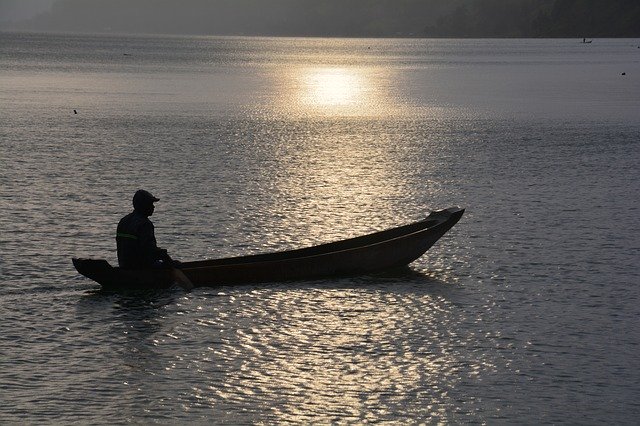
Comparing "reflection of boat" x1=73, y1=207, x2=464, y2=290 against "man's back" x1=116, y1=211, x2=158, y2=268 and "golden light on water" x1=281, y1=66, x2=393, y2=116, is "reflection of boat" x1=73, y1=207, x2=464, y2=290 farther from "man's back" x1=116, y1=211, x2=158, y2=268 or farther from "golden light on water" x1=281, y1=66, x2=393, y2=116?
"golden light on water" x1=281, y1=66, x2=393, y2=116

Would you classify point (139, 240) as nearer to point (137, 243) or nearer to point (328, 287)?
point (137, 243)

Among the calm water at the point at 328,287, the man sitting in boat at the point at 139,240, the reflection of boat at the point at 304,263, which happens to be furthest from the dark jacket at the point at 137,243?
the calm water at the point at 328,287

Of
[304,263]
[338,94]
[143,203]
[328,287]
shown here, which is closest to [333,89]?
[338,94]

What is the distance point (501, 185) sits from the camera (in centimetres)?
5103

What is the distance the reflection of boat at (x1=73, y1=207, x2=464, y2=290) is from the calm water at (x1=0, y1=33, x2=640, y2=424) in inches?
20.8

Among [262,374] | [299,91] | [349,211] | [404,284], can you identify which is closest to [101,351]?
[262,374]

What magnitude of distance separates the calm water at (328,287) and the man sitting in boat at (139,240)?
93 cm

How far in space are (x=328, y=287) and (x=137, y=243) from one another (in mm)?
5429

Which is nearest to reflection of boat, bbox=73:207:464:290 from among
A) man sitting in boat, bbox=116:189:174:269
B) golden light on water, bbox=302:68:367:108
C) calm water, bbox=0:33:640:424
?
man sitting in boat, bbox=116:189:174:269

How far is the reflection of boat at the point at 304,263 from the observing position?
29.6 meters

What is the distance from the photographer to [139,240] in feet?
95.8

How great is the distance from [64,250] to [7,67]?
154m

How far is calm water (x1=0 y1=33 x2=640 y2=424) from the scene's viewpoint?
22.2 m

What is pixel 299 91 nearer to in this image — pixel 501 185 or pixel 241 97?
pixel 241 97
